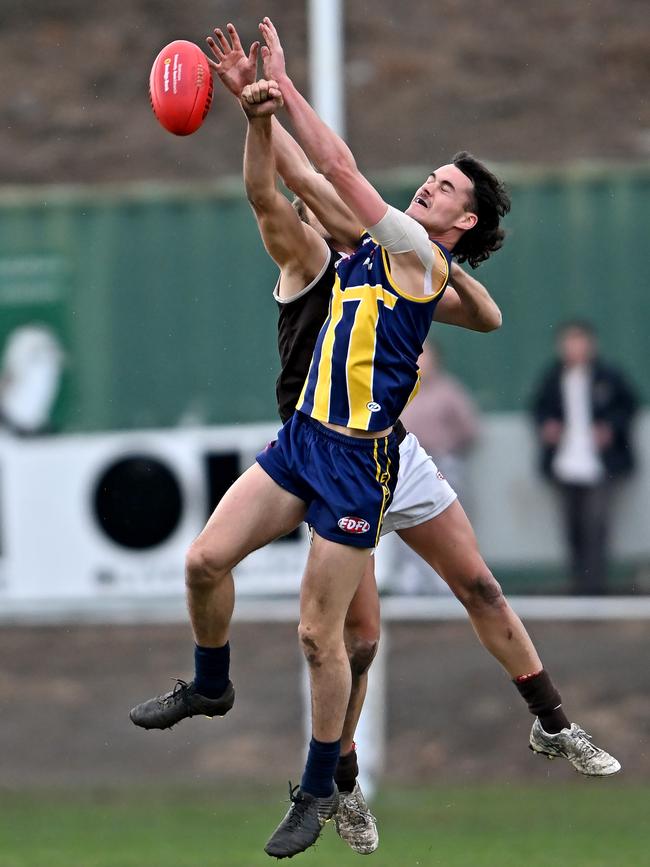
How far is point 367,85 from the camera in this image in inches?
721

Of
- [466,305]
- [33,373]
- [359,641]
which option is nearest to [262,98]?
[466,305]

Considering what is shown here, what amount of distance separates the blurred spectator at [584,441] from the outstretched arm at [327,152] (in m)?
6.28

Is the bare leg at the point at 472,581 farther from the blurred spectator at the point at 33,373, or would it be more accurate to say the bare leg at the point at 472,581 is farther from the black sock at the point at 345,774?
the blurred spectator at the point at 33,373

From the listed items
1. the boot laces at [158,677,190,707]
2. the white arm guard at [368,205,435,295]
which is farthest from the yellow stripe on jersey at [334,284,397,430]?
the boot laces at [158,677,190,707]

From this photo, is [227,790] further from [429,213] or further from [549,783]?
[429,213]

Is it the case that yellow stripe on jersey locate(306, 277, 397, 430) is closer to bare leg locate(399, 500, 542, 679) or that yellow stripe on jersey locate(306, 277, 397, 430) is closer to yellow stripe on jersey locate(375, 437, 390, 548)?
yellow stripe on jersey locate(375, 437, 390, 548)

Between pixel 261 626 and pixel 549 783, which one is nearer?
pixel 549 783

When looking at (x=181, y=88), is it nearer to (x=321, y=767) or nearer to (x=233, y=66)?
(x=233, y=66)

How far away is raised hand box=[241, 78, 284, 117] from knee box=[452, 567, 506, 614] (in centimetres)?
199

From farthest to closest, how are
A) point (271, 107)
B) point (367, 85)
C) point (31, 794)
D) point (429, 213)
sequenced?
point (367, 85)
point (31, 794)
point (429, 213)
point (271, 107)

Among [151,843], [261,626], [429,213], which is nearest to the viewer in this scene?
[429,213]

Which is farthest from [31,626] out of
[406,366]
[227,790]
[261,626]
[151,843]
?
[406,366]

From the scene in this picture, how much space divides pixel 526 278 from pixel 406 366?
633 cm

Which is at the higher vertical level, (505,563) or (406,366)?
(406,366)
